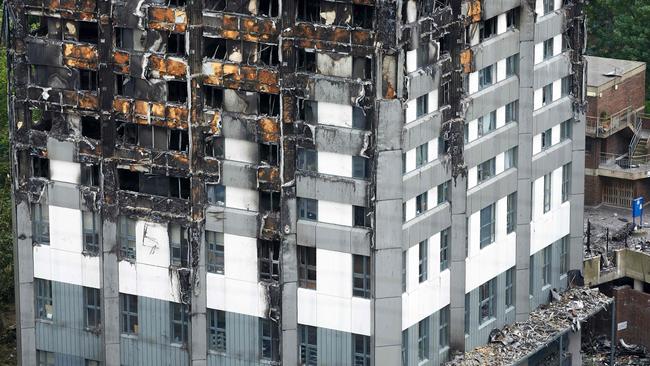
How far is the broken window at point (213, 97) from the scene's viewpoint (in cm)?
12549

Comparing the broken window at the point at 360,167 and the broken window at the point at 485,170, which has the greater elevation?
the broken window at the point at 360,167

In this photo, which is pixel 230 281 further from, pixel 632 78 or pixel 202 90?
pixel 632 78

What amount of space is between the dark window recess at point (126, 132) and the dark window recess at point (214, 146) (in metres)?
4.44

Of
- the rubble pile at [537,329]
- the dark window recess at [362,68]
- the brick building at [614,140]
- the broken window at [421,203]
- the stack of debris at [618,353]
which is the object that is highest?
the dark window recess at [362,68]

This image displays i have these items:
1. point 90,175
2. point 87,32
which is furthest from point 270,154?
point 87,32

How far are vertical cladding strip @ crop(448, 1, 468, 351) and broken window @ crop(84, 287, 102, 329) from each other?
63.9 feet

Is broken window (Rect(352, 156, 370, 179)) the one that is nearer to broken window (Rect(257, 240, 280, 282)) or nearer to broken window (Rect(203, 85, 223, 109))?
broken window (Rect(257, 240, 280, 282))

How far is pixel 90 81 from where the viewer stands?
128500 millimetres

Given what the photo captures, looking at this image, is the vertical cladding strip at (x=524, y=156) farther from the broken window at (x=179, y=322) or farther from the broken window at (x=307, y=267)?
the broken window at (x=179, y=322)

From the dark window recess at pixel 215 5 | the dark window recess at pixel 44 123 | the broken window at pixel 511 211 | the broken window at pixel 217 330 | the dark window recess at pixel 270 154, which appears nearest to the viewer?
the dark window recess at pixel 215 5

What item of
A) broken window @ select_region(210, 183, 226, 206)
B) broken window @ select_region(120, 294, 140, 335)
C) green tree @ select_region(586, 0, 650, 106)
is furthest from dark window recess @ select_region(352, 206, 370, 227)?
green tree @ select_region(586, 0, 650, 106)

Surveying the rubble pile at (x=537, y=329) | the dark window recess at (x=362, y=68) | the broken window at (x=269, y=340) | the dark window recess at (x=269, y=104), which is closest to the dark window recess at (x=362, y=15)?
the dark window recess at (x=362, y=68)

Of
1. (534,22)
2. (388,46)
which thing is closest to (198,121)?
(388,46)

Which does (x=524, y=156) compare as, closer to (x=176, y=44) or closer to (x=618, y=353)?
(x=618, y=353)
